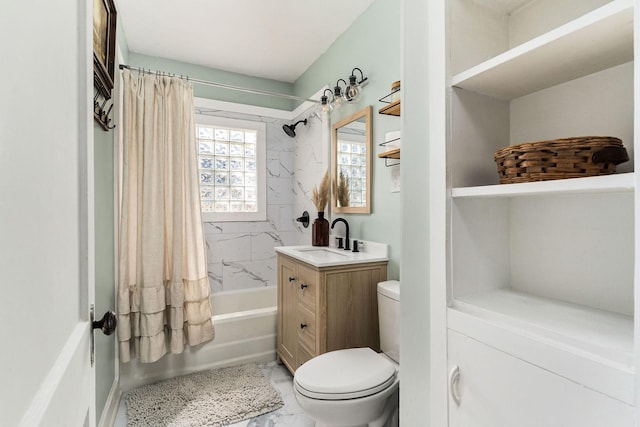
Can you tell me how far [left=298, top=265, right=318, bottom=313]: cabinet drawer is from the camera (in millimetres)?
1857

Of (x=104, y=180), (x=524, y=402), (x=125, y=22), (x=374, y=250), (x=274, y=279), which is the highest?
(x=125, y=22)

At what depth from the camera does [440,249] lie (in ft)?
3.18

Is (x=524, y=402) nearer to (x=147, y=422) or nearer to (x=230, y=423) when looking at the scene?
(x=230, y=423)

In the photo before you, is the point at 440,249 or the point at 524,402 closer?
the point at 524,402

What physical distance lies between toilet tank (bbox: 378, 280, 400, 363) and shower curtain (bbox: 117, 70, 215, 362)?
4.27ft

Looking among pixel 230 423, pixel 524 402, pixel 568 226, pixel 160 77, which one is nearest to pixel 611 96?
pixel 568 226

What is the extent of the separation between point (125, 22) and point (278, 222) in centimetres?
212

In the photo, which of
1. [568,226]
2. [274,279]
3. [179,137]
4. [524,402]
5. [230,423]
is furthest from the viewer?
[274,279]

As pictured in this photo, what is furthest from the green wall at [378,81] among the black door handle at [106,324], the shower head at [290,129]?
the black door handle at [106,324]

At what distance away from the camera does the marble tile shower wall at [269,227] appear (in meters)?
3.17

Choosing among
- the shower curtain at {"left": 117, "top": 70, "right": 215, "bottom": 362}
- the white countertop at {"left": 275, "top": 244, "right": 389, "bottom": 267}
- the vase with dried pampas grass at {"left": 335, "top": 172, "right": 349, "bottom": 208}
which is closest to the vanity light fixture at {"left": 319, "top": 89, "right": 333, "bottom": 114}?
the vase with dried pampas grass at {"left": 335, "top": 172, "right": 349, "bottom": 208}

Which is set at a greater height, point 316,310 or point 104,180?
point 104,180

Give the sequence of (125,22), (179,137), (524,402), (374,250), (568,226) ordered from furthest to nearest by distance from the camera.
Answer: (125,22), (179,137), (374,250), (568,226), (524,402)

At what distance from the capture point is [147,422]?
181cm
